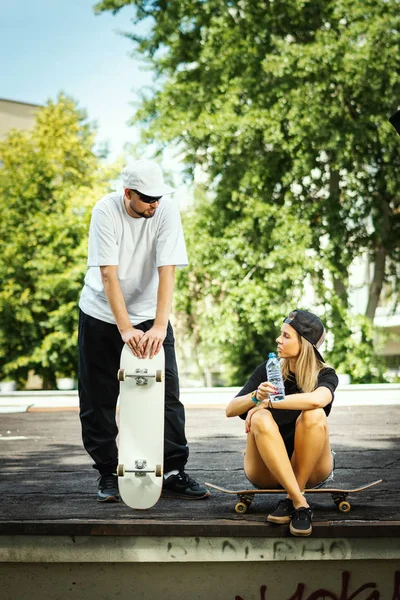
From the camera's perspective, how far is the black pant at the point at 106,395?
4.55m

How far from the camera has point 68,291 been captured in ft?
78.8

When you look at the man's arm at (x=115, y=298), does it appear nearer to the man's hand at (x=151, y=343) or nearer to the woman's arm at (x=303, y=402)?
the man's hand at (x=151, y=343)

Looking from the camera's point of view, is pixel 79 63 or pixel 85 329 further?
pixel 79 63

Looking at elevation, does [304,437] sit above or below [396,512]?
above

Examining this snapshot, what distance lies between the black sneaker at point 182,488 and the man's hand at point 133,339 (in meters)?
0.85

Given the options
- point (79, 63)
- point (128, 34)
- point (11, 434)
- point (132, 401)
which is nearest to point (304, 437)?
point (132, 401)

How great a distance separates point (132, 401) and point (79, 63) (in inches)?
1268

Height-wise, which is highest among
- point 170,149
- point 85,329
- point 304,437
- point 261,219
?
point 170,149

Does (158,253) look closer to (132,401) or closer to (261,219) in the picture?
(132,401)

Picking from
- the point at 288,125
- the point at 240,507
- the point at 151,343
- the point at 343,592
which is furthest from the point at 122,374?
the point at 288,125

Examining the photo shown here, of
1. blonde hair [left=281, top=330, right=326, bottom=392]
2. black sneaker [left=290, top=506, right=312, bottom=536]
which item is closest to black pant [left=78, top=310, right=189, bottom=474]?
blonde hair [left=281, top=330, right=326, bottom=392]

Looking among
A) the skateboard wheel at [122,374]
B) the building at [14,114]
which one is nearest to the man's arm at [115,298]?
the skateboard wheel at [122,374]

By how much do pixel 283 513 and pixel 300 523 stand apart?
0.50 feet

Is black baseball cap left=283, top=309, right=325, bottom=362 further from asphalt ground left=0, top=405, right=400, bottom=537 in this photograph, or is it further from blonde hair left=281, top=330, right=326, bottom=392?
asphalt ground left=0, top=405, right=400, bottom=537
